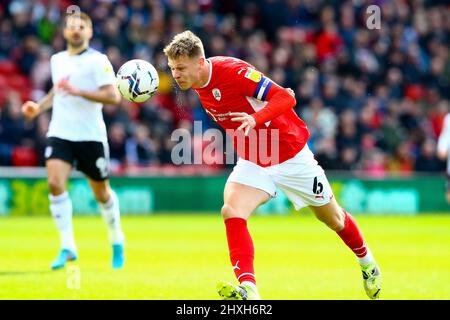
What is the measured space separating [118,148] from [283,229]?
171 inches

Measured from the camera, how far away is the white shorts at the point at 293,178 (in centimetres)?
739

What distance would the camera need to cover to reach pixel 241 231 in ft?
23.4

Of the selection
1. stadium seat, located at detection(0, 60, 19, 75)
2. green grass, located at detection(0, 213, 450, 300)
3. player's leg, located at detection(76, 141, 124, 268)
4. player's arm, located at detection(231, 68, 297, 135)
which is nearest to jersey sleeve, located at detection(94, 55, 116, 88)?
player's leg, located at detection(76, 141, 124, 268)

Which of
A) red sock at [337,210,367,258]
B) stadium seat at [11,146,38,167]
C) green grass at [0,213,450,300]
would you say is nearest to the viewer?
red sock at [337,210,367,258]

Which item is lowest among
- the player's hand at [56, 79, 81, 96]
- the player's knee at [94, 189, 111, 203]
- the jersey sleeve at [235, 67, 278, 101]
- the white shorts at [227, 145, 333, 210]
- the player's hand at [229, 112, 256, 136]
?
the player's knee at [94, 189, 111, 203]

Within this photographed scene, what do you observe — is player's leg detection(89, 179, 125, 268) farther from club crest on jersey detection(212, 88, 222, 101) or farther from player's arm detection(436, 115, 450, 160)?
player's arm detection(436, 115, 450, 160)

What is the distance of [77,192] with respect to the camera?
775 inches

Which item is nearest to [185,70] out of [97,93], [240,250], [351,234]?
[240,250]

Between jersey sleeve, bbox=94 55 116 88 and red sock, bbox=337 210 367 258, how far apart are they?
128 inches

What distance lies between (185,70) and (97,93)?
289 cm

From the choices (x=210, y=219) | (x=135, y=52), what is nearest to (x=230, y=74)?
(x=210, y=219)

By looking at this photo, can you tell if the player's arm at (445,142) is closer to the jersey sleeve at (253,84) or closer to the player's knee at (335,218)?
the player's knee at (335,218)

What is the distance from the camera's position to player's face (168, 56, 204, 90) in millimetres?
7125

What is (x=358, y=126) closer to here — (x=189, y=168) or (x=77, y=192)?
(x=189, y=168)
